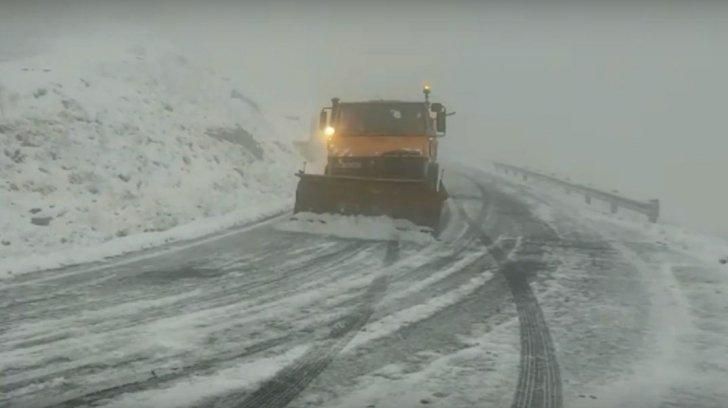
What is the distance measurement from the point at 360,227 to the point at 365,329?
494 cm

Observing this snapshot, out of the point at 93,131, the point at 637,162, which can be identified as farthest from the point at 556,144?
the point at 93,131

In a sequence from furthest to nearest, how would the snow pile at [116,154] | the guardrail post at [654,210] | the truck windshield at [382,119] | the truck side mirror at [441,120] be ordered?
1. the guardrail post at [654,210]
2. the truck windshield at [382,119]
3. the truck side mirror at [441,120]
4. the snow pile at [116,154]

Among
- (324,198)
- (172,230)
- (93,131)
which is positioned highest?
(93,131)

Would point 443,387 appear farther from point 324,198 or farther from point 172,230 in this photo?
point 172,230

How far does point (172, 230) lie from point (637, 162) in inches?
1944

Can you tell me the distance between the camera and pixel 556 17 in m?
8.29

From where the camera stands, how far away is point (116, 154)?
13.2m

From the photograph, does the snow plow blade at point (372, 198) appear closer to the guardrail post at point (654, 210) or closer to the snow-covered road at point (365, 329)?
the snow-covered road at point (365, 329)

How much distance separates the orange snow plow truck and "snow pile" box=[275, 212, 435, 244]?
0.37 feet

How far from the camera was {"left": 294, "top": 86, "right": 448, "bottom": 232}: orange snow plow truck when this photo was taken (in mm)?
9883

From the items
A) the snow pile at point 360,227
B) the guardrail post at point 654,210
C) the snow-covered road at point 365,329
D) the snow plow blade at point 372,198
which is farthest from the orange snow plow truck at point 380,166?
the guardrail post at point 654,210

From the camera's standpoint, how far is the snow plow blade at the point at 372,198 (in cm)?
980

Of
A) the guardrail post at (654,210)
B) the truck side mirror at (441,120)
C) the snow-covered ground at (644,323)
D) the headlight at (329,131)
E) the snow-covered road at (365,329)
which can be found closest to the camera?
the snow-covered road at (365,329)

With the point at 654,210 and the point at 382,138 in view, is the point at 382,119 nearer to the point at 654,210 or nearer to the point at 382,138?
the point at 382,138
